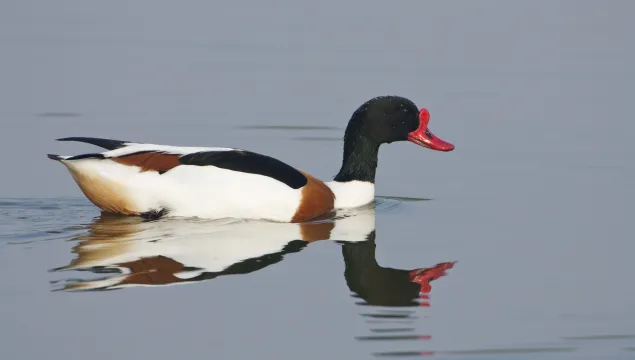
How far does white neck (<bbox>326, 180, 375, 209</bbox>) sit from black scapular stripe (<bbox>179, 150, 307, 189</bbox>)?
72cm

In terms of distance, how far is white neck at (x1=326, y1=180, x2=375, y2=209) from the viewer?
36.1ft

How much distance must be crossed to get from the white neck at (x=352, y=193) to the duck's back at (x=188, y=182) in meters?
0.64

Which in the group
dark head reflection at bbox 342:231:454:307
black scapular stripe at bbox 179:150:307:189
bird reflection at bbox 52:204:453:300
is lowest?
dark head reflection at bbox 342:231:454:307

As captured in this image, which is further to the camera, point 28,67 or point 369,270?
point 28,67

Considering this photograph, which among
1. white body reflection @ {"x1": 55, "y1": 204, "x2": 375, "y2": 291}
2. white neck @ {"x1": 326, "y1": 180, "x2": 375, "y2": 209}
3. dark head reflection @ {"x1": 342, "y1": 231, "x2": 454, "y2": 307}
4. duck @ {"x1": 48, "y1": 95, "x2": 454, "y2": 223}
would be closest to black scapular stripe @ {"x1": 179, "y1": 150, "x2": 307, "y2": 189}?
duck @ {"x1": 48, "y1": 95, "x2": 454, "y2": 223}

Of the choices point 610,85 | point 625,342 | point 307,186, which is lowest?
point 625,342

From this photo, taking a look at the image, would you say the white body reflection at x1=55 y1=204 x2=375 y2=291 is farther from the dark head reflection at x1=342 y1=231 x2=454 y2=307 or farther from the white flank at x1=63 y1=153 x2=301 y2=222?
the dark head reflection at x1=342 y1=231 x2=454 y2=307

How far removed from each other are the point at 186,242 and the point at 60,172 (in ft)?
9.57

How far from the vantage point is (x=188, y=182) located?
10156mm

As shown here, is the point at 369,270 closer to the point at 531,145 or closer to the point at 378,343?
the point at 378,343

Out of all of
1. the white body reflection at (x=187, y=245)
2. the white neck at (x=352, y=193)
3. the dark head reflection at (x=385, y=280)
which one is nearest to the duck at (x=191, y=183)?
the white body reflection at (x=187, y=245)

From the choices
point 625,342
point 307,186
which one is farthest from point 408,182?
point 625,342

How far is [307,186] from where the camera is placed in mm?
10523

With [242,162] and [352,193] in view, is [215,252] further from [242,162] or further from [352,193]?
[352,193]
